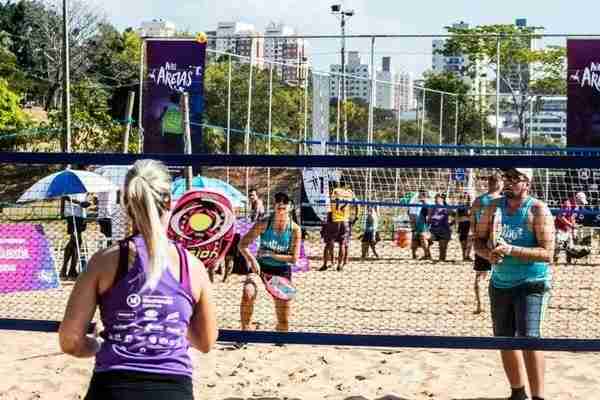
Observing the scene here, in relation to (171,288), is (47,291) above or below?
below

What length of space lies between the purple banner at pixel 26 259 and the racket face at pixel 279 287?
366cm

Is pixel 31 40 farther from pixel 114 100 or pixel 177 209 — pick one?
pixel 177 209

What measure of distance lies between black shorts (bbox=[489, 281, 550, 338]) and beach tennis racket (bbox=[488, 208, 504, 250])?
10.8 inches

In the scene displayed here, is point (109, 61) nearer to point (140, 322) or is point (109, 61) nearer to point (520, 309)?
point (520, 309)

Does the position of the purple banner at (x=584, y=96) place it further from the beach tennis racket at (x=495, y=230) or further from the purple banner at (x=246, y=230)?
the beach tennis racket at (x=495, y=230)

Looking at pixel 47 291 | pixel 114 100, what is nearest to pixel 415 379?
pixel 47 291

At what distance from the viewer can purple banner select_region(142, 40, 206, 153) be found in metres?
21.3

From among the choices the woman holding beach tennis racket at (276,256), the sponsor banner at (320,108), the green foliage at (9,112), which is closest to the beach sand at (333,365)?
the woman holding beach tennis racket at (276,256)

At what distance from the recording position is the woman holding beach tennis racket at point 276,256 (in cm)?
820

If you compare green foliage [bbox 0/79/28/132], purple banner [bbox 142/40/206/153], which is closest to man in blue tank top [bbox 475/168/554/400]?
purple banner [bbox 142/40/206/153]

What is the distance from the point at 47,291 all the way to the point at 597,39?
13.1m

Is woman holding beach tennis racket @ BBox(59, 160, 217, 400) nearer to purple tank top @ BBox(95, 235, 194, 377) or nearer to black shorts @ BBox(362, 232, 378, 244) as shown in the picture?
purple tank top @ BBox(95, 235, 194, 377)

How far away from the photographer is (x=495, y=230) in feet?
20.4

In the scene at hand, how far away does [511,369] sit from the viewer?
244 inches
